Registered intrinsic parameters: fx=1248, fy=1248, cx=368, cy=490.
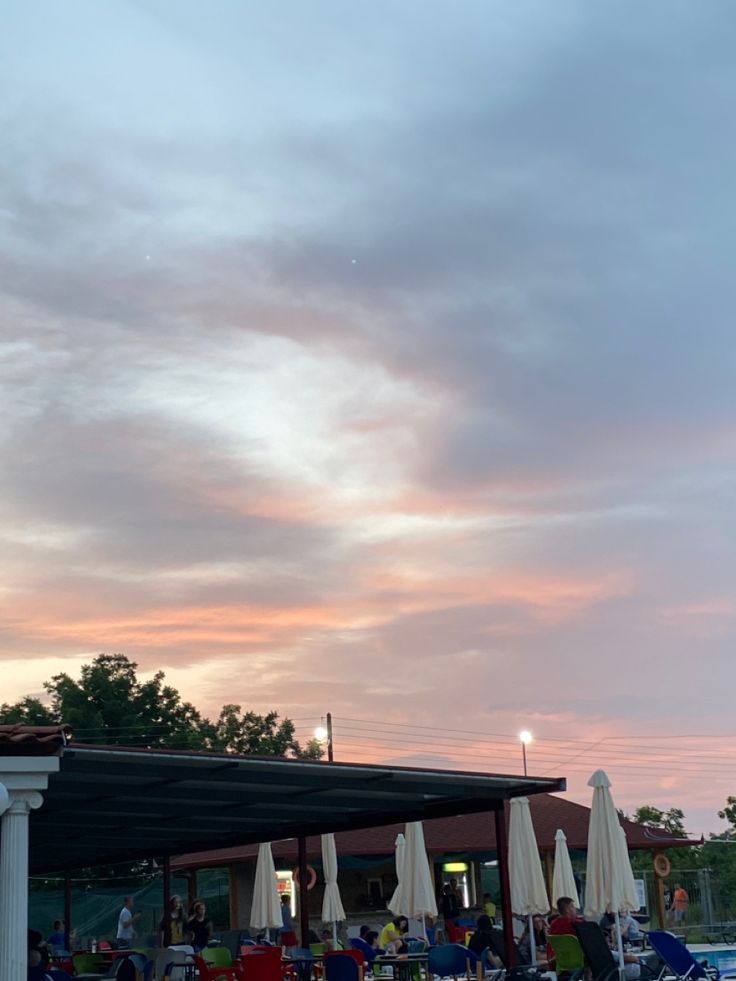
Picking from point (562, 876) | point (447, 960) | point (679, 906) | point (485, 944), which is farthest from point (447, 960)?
point (679, 906)

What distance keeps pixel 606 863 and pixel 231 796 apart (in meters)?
4.88

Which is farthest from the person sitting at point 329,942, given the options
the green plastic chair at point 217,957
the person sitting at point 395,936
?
the green plastic chair at point 217,957

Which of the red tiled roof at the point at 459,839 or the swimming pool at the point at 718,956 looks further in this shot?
the red tiled roof at the point at 459,839

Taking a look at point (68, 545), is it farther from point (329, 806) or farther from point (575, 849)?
point (575, 849)

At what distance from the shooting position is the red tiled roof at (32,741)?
401 inches

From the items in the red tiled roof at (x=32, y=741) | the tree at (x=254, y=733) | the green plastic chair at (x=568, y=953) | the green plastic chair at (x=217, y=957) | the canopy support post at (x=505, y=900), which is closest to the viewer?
the red tiled roof at (x=32, y=741)

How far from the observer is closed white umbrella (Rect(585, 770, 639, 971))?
15.8m

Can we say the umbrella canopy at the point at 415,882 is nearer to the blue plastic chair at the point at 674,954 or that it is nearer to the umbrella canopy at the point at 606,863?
the umbrella canopy at the point at 606,863

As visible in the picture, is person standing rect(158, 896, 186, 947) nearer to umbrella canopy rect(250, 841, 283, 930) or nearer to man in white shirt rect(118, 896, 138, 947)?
man in white shirt rect(118, 896, 138, 947)

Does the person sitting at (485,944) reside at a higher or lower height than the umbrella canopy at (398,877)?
lower

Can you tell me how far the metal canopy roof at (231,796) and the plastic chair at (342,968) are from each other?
195 centimetres

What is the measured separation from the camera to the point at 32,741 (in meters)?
10.2

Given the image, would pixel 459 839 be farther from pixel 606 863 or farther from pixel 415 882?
pixel 606 863

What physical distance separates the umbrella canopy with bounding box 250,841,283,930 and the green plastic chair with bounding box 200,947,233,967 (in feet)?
13.3
